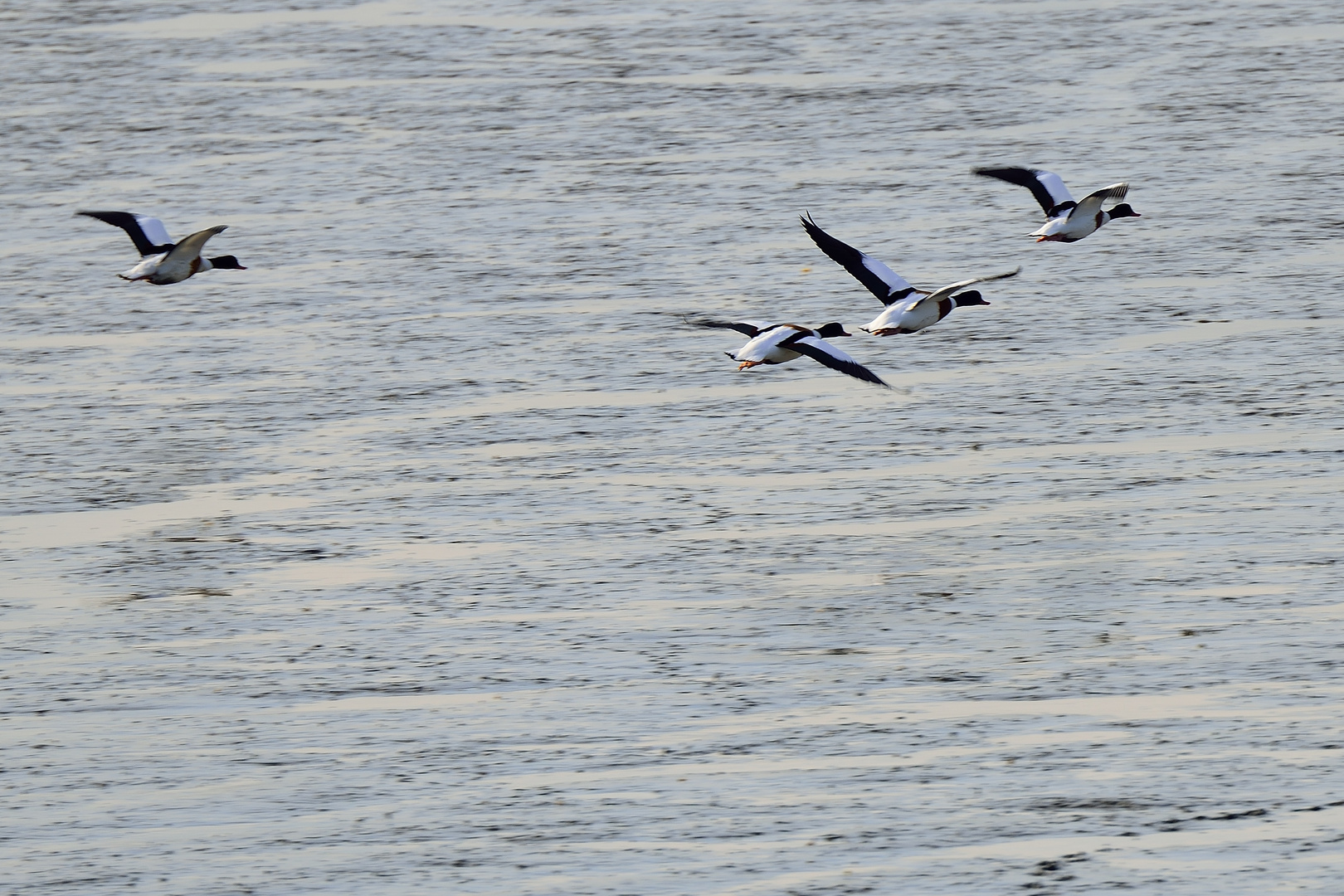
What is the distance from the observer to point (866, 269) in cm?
1234

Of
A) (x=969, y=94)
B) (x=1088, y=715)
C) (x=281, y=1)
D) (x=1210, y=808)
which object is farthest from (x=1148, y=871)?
(x=281, y=1)

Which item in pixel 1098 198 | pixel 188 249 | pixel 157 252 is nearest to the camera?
pixel 1098 198

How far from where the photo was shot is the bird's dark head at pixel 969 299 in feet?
41.8

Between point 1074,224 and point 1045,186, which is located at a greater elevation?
point 1045,186

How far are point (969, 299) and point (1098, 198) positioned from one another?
1.03m

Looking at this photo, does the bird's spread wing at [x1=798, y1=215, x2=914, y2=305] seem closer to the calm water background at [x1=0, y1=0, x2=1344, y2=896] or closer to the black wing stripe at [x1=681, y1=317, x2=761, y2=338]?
the calm water background at [x1=0, y1=0, x2=1344, y2=896]

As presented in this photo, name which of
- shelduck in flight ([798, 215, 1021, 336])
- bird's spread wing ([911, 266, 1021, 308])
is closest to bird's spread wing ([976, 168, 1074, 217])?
shelduck in flight ([798, 215, 1021, 336])

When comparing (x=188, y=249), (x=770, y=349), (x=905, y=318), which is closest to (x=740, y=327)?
(x=770, y=349)

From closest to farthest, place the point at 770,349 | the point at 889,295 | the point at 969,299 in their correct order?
Answer: the point at 770,349, the point at 889,295, the point at 969,299

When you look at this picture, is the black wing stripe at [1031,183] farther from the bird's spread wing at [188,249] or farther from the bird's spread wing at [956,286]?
the bird's spread wing at [188,249]

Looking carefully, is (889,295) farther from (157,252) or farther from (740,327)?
(157,252)

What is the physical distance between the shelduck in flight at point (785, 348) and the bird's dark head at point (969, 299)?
4.66 feet

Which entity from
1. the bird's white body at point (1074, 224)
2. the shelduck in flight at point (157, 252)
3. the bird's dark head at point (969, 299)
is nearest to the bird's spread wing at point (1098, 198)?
the bird's white body at point (1074, 224)

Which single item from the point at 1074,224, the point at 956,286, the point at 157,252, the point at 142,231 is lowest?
the point at 1074,224
